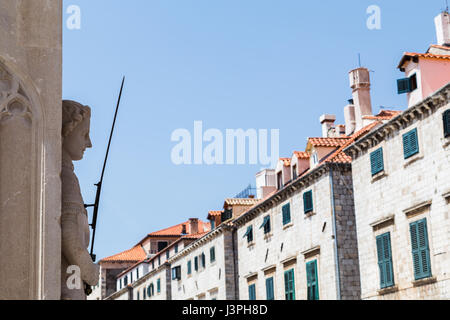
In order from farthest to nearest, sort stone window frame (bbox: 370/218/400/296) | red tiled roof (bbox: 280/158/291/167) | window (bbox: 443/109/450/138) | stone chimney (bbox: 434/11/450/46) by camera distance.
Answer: red tiled roof (bbox: 280/158/291/167), stone chimney (bbox: 434/11/450/46), stone window frame (bbox: 370/218/400/296), window (bbox: 443/109/450/138)

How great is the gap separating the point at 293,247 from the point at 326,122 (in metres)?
12.0

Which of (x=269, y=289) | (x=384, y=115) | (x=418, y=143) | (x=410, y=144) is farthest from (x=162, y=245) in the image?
(x=418, y=143)

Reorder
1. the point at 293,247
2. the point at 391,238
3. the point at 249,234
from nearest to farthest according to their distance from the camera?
the point at 391,238 → the point at 293,247 → the point at 249,234

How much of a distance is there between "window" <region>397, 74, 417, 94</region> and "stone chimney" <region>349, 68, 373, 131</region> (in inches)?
327

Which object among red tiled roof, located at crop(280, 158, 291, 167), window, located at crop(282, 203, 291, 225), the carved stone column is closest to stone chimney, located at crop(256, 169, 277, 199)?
red tiled roof, located at crop(280, 158, 291, 167)

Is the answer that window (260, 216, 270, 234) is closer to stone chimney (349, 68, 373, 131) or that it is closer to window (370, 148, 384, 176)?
stone chimney (349, 68, 373, 131)

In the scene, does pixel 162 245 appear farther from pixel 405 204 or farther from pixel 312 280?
pixel 405 204

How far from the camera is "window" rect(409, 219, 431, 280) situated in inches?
1019

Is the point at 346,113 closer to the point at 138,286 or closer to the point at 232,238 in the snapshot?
the point at 232,238

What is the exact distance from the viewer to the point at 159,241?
259ft

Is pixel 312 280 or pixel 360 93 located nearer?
pixel 312 280

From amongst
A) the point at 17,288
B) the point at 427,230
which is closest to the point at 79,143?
the point at 17,288

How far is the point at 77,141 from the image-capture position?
570 centimetres
